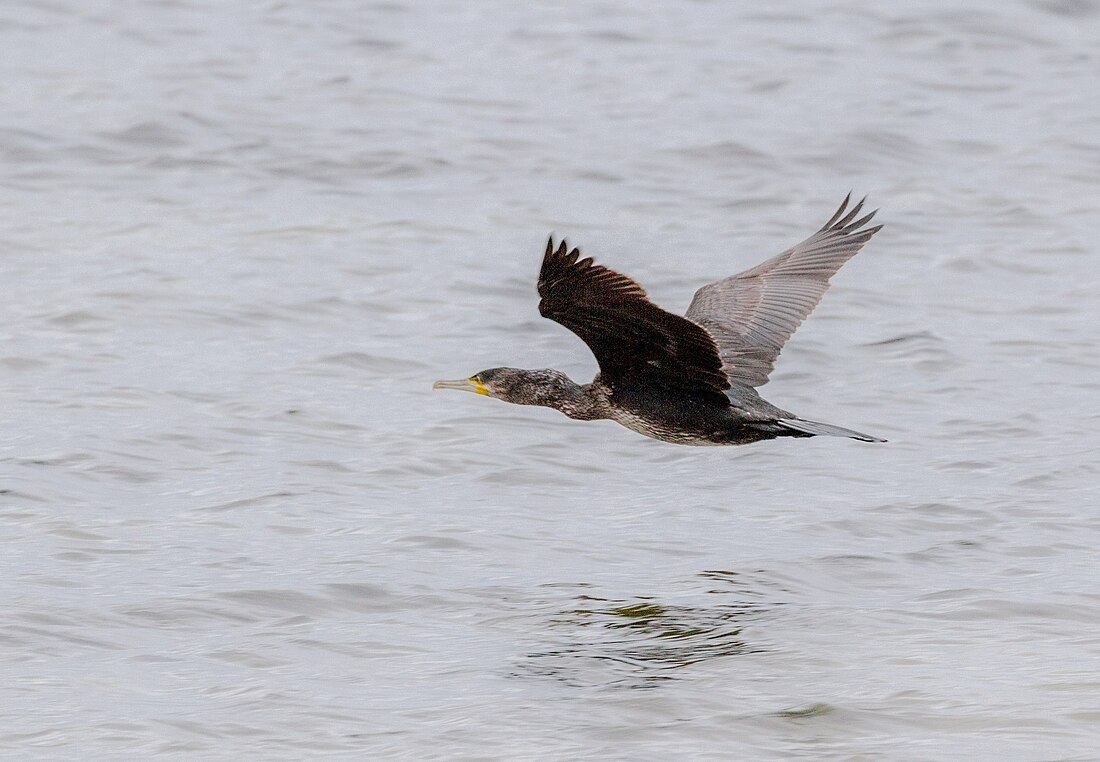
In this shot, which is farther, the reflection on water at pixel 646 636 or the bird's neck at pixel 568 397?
the bird's neck at pixel 568 397

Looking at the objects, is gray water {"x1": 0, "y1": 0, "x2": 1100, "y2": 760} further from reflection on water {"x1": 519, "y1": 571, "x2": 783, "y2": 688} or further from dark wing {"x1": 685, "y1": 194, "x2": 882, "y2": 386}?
dark wing {"x1": 685, "y1": 194, "x2": 882, "y2": 386}

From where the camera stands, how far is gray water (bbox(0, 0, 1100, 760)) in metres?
6.18

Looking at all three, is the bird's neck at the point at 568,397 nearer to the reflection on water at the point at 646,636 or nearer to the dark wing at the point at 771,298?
the dark wing at the point at 771,298

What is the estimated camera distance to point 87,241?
1195cm

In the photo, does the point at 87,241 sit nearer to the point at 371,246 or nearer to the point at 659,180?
the point at 371,246

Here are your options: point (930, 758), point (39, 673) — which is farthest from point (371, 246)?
point (930, 758)

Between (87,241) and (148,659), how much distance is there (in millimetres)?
6145

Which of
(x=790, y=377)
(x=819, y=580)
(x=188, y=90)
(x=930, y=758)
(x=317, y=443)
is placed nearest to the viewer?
(x=930, y=758)

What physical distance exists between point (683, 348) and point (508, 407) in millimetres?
2598

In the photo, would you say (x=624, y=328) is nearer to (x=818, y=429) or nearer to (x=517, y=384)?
(x=818, y=429)

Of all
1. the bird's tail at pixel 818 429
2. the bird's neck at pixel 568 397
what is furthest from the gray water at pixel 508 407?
the bird's tail at pixel 818 429

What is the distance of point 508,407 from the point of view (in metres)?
9.79

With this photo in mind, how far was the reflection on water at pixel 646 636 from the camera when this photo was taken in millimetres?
6400

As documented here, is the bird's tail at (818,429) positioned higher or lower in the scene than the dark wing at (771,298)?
lower
